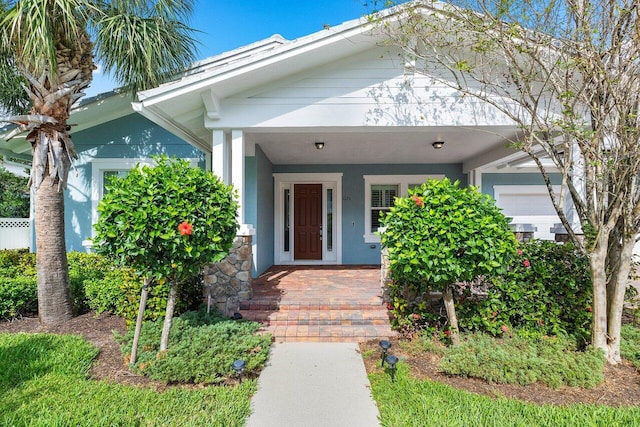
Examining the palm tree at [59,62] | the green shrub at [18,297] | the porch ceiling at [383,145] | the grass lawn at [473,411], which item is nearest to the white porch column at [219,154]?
the porch ceiling at [383,145]

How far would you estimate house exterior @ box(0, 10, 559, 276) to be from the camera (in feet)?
15.5

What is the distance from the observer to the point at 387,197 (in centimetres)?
884

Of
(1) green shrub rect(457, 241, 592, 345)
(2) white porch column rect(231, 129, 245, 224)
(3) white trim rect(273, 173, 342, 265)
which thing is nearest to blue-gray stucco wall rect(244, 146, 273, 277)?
(3) white trim rect(273, 173, 342, 265)

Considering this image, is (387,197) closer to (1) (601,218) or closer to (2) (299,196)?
(2) (299,196)

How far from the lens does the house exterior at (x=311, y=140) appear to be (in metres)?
4.73

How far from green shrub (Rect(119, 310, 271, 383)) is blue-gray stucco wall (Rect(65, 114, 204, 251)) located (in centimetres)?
412

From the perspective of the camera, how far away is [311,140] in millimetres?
6316

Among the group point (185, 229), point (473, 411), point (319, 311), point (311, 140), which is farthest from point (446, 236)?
point (311, 140)

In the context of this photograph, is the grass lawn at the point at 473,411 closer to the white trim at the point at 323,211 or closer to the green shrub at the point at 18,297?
the green shrub at the point at 18,297

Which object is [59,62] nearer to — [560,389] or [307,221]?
[307,221]

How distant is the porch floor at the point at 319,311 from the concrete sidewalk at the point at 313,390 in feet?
0.85

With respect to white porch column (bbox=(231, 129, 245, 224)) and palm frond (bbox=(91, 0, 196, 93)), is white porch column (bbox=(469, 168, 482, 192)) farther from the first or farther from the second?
palm frond (bbox=(91, 0, 196, 93))

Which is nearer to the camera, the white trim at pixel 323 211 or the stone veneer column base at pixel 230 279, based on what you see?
the stone veneer column base at pixel 230 279

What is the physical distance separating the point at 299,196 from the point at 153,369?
610 cm
